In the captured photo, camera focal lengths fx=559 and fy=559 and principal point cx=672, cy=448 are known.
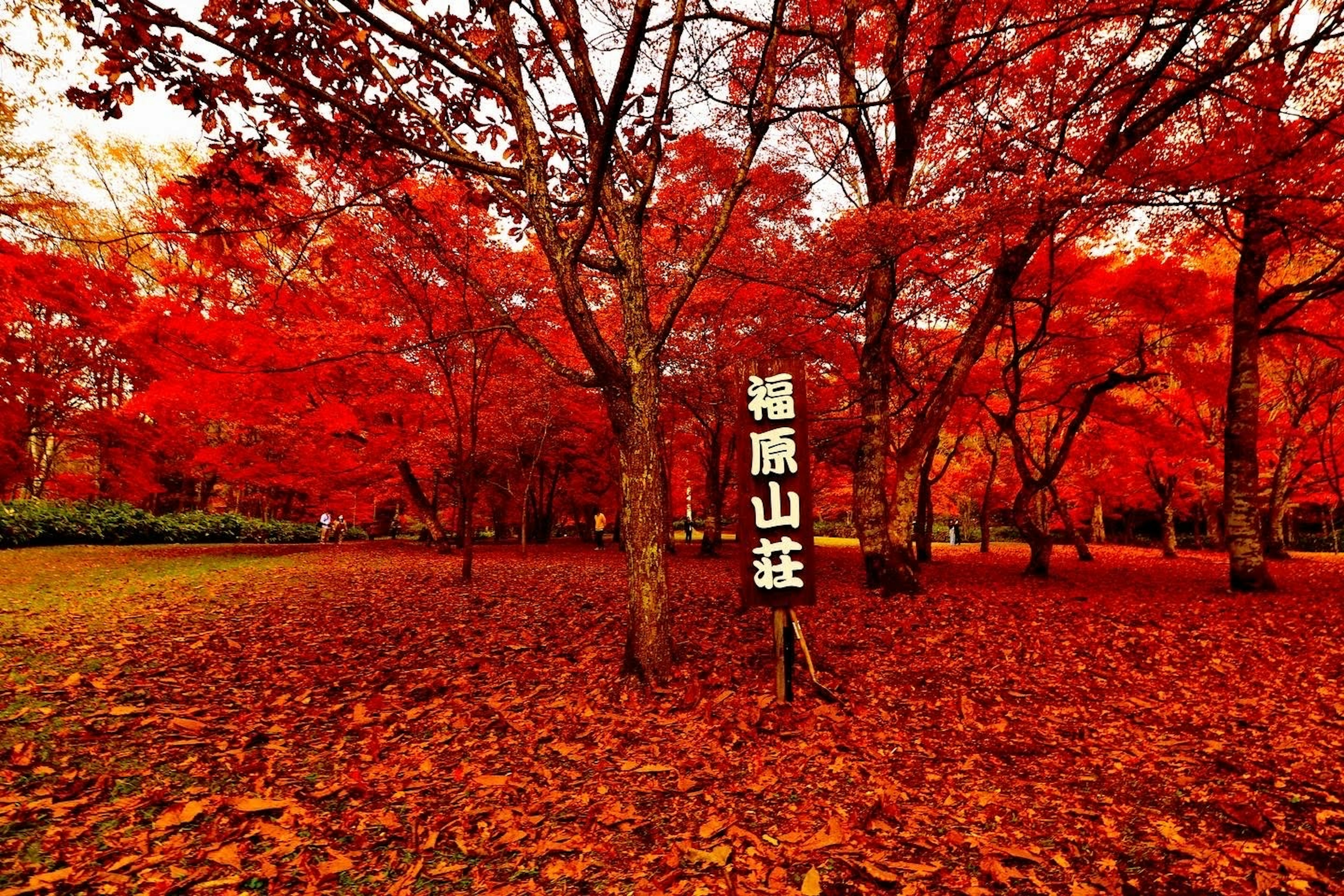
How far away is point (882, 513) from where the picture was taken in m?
10.2

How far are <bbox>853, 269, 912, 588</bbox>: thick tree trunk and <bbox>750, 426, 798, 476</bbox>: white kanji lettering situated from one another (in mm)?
5231

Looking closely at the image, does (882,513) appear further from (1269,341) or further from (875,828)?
(1269,341)

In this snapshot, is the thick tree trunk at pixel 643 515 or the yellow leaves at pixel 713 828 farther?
the thick tree trunk at pixel 643 515

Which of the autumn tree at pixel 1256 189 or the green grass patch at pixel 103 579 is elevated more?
the autumn tree at pixel 1256 189

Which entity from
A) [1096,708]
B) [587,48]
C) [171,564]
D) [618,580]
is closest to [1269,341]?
[1096,708]

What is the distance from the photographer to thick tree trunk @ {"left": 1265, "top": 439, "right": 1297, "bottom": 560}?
17828 millimetres

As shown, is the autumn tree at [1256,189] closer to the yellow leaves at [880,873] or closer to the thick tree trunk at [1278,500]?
the yellow leaves at [880,873]

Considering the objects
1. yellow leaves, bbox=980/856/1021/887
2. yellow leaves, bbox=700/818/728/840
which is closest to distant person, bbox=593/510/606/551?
Result: yellow leaves, bbox=700/818/728/840

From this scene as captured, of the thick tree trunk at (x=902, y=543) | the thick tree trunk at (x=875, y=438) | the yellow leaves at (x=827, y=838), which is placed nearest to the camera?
the yellow leaves at (x=827, y=838)

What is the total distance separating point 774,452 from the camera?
521cm

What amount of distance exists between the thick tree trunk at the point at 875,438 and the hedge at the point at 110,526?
1026 inches

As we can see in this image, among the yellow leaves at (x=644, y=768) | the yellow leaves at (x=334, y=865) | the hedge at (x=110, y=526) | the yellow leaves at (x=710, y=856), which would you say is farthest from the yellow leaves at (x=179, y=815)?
the hedge at (x=110, y=526)

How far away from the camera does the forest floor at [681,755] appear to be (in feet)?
10.2

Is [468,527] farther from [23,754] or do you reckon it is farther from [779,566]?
[779,566]
